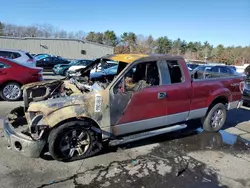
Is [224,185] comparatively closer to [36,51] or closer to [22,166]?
[22,166]

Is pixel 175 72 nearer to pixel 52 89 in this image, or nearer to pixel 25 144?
pixel 52 89

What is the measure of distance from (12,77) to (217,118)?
6.67 m

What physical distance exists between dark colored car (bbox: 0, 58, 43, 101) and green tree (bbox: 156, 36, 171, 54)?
255ft

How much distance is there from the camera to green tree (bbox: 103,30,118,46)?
78750 millimetres

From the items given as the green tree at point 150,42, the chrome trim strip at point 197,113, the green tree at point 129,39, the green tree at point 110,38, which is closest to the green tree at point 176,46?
the green tree at point 150,42

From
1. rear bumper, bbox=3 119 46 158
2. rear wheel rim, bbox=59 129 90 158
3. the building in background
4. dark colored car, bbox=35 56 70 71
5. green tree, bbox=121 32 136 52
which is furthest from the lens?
green tree, bbox=121 32 136 52

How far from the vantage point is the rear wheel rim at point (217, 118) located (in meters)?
6.30

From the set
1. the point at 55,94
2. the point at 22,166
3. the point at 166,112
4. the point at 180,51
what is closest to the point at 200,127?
the point at 166,112

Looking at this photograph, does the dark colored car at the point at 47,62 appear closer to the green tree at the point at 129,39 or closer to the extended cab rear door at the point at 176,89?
the extended cab rear door at the point at 176,89

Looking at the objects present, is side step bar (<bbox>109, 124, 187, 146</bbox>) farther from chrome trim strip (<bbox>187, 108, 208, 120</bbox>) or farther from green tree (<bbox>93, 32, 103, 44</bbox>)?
green tree (<bbox>93, 32, 103, 44</bbox>)

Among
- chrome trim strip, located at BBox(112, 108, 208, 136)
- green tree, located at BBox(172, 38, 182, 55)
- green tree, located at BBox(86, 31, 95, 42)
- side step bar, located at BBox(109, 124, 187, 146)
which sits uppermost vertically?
green tree, located at BBox(86, 31, 95, 42)

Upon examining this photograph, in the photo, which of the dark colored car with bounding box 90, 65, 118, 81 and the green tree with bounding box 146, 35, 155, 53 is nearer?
the dark colored car with bounding box 90, 65, 118, 81

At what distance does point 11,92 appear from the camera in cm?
861

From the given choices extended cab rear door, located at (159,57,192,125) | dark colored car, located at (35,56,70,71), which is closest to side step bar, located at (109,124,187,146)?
extended cab rear door, located at (159,57,192,125)
